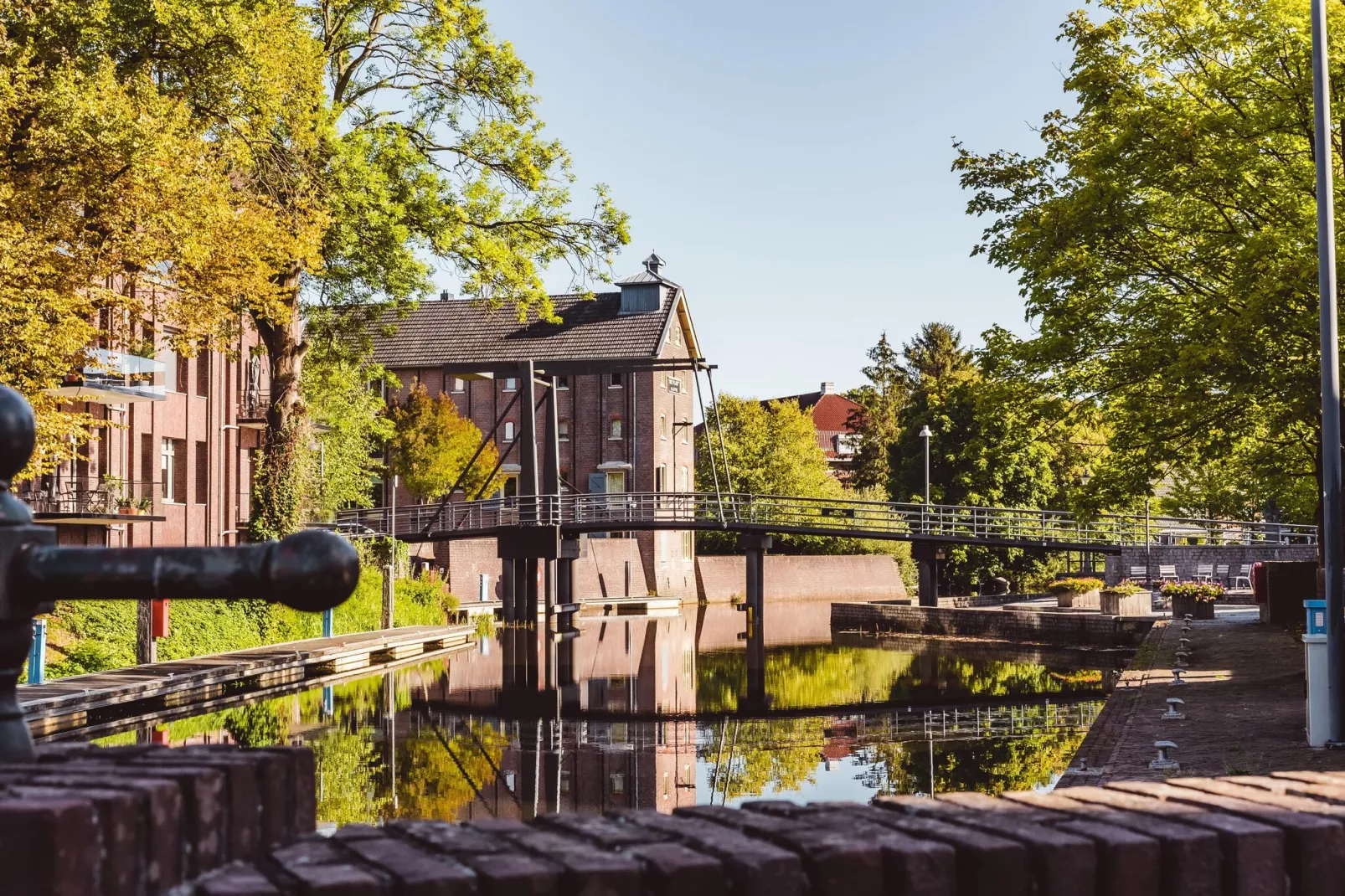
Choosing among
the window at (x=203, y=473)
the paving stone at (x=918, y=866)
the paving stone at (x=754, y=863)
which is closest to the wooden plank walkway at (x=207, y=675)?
the window at (x=203, y=473)

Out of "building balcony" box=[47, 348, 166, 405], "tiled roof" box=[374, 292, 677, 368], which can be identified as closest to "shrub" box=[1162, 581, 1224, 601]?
"building balcony" box=[47, 348, 166, 405]

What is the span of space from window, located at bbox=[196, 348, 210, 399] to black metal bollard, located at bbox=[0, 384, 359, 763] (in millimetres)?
35449

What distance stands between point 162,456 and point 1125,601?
2370 cm

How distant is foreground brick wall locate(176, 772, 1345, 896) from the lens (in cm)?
153

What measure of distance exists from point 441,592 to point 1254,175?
26699 millimetres

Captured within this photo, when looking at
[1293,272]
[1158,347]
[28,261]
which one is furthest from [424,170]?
[1293,272]

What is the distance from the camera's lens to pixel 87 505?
27516mm

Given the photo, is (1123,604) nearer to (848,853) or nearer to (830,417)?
(848,853)

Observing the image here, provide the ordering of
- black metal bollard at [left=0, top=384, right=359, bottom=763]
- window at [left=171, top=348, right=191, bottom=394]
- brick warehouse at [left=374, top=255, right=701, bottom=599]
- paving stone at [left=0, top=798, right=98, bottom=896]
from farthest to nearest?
brick warehouse at [left=374, top=255, right=701, bottom=599] → window at [left=171, top=348, right=191, bottom=394] → black metal bollard at [left=0, top=384, right=359, bottom=763] → paving stone at [left=0, top=798, right=98, bottom=896]

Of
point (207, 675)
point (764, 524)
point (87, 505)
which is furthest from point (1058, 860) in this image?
point (764, 524)

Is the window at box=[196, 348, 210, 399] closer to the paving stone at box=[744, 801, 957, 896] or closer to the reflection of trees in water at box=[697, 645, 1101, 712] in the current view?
the reflection of trees in water at box=[697, 645, 1101, 712]

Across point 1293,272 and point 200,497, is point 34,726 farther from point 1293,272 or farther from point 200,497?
point 200,497

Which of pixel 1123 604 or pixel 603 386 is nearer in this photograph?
pixel 1123 604

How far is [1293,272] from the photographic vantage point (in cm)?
1412
